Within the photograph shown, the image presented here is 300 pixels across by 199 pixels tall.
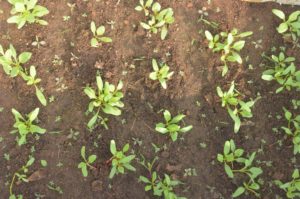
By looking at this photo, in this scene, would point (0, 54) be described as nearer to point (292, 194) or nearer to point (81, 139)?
point (81, 139)

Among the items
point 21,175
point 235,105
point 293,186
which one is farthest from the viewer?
point 235,105

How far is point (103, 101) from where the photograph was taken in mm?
2910

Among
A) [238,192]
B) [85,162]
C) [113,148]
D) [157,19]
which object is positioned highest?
[157,19]

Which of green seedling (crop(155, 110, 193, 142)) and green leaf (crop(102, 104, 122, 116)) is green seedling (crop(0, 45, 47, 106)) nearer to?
green leaf (crop(102, 104, 122, 116))

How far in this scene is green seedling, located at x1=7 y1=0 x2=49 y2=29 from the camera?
2.95 meters

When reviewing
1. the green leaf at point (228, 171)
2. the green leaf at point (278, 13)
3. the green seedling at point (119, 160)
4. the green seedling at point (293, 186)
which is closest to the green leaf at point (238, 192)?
the green leaf at point (228, 171)

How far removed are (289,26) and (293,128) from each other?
0.77 metres

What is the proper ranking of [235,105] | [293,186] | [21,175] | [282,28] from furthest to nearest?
[282,28] < [235,105] < [293,186] < [21,175]

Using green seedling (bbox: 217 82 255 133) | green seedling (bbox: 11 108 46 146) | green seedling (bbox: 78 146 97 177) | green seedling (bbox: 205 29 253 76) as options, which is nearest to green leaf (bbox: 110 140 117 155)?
green seedling (bbox: 78 146 97 177)

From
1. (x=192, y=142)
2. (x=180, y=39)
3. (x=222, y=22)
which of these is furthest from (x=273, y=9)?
(x=192, y=142)

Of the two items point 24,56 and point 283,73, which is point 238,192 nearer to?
point 283,73

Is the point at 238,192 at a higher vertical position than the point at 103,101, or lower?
lower

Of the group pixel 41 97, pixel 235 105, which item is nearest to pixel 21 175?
pixel 41 97

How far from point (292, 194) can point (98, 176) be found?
1.31m
